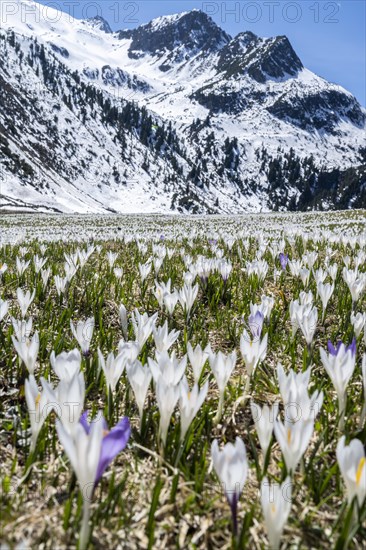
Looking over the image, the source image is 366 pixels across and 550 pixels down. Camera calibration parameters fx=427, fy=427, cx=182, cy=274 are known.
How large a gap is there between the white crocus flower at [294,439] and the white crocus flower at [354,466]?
0.12 meters

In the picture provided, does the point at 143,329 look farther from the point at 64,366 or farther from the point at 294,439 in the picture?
the point at 294,439

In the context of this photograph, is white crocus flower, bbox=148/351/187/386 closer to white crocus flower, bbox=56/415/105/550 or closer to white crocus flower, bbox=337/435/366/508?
white crocus flower, bbox=56/415/105/550

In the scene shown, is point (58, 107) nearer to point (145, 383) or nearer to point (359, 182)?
point (359, 182)

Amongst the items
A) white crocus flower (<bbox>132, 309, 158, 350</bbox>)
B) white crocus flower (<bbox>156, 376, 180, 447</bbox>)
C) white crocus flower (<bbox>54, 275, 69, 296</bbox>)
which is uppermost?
white crocus flower (<bbox>54, 275, 69, 296</bbox>)

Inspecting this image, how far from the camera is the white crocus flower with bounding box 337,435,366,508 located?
125cm

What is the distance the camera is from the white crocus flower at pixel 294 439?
1.35m

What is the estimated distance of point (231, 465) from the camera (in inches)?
50.9

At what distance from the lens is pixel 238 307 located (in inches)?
A: 171

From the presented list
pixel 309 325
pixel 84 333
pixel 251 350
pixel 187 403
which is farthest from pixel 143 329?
pixel 309 325

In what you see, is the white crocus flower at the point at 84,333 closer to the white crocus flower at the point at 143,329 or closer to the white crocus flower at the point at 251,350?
the white crocus flower at the point at 143,329

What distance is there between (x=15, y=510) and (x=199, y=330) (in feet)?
7.57

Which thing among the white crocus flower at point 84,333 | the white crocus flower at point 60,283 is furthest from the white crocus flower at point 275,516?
the white crocus flower at point 60,283

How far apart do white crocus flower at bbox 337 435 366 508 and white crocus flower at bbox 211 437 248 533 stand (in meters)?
0.28

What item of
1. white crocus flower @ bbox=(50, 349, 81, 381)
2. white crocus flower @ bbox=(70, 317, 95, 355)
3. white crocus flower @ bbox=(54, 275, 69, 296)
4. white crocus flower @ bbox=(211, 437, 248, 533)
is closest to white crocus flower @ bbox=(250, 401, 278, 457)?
white crocus flower @ bbox=(211, 437, 248, 533)
